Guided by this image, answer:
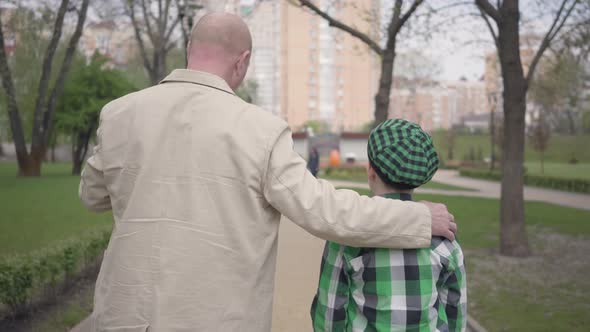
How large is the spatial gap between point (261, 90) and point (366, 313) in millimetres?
92674

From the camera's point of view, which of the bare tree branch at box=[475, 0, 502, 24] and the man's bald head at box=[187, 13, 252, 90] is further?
the bare tree branch at box=[475, 0, 502, 24]

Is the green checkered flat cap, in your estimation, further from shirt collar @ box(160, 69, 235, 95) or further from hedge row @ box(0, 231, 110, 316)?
hedge row @ box(0, 231, 110, 316)

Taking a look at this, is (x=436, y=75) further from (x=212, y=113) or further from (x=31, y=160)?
(x=212, y=113)

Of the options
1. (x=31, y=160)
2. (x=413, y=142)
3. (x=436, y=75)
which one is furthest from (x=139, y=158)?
(x=436, y=75)

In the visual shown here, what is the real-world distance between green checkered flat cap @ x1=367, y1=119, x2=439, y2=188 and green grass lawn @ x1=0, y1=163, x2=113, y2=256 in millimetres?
6773

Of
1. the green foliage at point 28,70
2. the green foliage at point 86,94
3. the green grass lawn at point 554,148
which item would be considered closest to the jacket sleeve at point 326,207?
the green foliage at point 28,70

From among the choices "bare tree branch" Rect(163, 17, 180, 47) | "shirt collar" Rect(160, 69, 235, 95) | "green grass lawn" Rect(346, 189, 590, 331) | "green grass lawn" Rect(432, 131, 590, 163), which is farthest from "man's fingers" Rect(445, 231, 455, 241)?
"green grass lawn" Rect(432, 131, 590, 163)

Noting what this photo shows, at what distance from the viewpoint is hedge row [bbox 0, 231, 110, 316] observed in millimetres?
5569

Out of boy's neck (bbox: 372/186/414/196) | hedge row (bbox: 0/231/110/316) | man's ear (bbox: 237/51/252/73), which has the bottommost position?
hedge row (bbox: 0/231/110/316)

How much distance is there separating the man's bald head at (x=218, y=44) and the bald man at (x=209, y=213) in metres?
0.13

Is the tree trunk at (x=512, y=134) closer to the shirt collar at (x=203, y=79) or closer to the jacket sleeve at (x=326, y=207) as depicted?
the jacket sleeve at (x=326, y=207)

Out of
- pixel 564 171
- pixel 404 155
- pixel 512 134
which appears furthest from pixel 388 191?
pixel 564 171

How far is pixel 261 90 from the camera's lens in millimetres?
93750

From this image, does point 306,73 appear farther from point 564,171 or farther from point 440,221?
point 440,221
